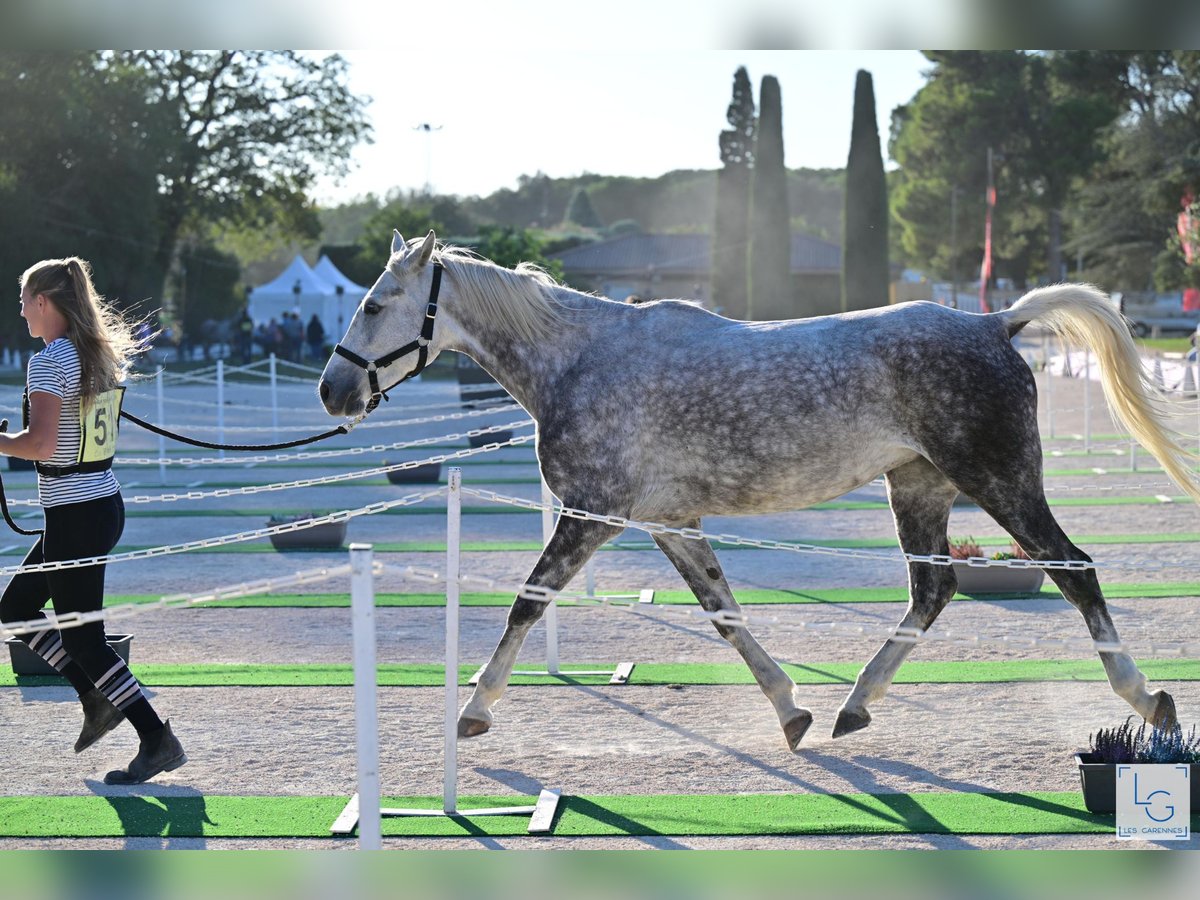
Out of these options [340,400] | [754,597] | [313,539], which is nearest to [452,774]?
[340,400]

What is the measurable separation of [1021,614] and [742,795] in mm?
3877

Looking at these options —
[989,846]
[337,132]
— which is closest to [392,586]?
[989,846]

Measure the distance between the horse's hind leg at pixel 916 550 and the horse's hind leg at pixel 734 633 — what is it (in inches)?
9.2

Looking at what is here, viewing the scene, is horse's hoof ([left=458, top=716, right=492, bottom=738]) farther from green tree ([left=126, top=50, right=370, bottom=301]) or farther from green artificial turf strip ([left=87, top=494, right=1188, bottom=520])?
green tree ([left=126, top=50, right=370, bottom=301])

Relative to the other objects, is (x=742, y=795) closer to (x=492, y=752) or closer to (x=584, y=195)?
(x=492, y=752)

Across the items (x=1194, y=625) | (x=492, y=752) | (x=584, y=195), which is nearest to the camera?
(x=492, y=752)

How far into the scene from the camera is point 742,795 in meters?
5.45

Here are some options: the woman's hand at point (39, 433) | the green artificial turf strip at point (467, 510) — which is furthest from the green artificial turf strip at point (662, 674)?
A: the green artificial turf strip at point (467, 510)

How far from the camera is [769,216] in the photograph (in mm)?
55094

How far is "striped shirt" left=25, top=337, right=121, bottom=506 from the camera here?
540cm

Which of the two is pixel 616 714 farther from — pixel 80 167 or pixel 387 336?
pixel 80 167

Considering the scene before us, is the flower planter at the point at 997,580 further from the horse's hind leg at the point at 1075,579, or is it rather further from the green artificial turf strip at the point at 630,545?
the horse's hind leg at the point at 1075,579

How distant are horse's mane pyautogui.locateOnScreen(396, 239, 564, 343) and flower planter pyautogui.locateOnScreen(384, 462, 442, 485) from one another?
9.73m

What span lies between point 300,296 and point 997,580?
41.7 m
